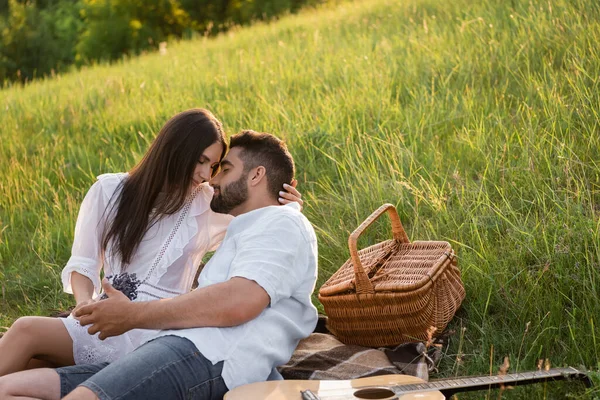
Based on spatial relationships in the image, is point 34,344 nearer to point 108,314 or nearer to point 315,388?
point 108,314

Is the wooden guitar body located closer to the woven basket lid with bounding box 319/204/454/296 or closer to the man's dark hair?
the woven basket lid with bounding box 319/204/454/296

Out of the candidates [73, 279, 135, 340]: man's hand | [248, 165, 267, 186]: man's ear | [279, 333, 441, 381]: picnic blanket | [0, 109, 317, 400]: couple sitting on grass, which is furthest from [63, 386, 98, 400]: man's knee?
[248, 165, 267, 186]: man's ear

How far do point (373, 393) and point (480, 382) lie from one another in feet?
1.39

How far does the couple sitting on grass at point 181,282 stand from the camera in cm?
A: 347

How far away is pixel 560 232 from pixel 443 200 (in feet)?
3.34

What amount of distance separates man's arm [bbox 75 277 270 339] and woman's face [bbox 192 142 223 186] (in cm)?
93

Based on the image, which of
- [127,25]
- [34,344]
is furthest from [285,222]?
[127,25]

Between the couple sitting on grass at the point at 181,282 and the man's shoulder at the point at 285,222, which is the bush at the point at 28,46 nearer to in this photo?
the couple sitting on grass at the point at 181,282

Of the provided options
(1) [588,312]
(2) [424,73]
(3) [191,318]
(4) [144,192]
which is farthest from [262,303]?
(2) [424,73]

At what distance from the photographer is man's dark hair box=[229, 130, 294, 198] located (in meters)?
4.18

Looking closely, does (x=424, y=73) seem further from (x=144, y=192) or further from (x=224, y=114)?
(x=144, y=192)

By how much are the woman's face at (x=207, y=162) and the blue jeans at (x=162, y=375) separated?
3.65 ft

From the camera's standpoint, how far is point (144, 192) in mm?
4324

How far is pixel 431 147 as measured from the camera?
6.08 meters
